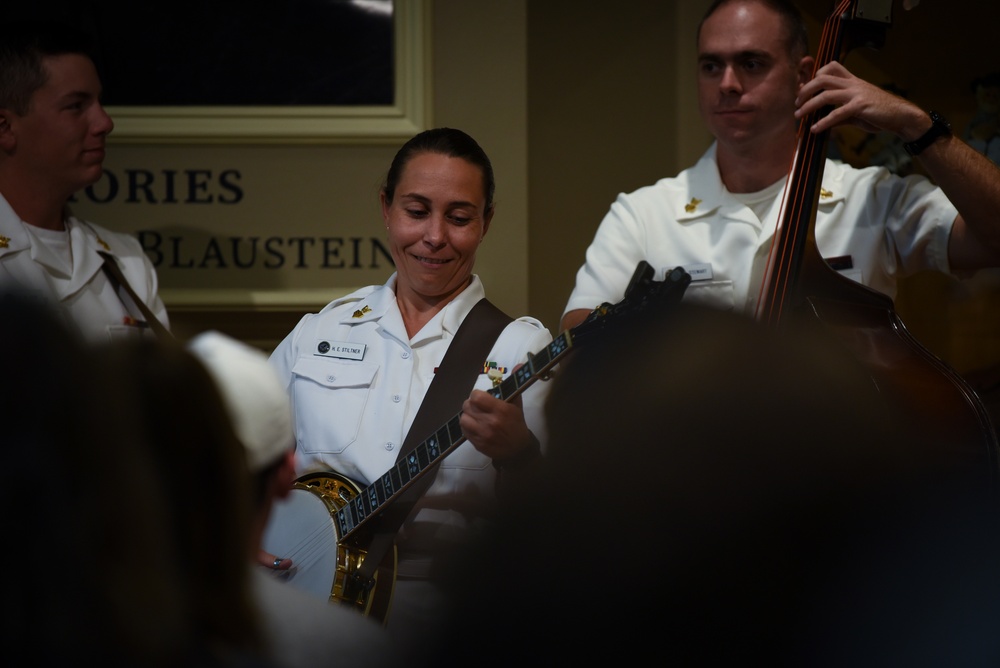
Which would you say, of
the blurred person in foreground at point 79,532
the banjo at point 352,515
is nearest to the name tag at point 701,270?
the banjo at point 352,515

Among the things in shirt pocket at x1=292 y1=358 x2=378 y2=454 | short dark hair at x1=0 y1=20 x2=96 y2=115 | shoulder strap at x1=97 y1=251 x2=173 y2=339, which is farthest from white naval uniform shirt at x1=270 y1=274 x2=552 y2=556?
short dark hair at x1=0 y1=20 x2=96 y2=115

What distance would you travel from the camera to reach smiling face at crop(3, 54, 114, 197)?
2.83m

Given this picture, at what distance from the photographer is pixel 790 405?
738 mm

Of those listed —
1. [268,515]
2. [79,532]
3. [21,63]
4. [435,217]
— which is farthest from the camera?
[21,63]

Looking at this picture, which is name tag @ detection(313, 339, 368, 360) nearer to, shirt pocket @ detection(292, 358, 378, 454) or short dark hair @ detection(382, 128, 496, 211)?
shirt pocket @ detection(292, 358, 378, 454)

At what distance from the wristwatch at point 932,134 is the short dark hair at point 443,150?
840mm

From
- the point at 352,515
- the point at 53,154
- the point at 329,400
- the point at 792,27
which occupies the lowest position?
the point at 352,515

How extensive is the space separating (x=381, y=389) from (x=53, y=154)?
3.52ft

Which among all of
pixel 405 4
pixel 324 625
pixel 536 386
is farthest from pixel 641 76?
pixel 324 625

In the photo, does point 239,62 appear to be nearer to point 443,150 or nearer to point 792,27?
point 443,150

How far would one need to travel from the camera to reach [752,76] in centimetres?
262

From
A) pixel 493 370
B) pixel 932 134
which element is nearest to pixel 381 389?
pixel 493 370

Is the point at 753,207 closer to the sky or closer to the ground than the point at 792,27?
closer to the ground

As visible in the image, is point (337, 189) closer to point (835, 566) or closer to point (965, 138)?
point (965, 138)
